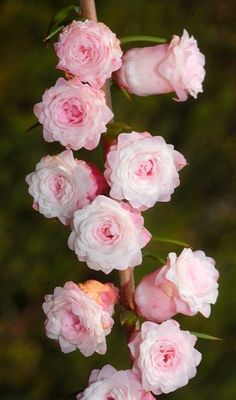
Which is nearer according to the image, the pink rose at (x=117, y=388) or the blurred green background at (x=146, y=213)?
the pink rose at (x=117, y=388)

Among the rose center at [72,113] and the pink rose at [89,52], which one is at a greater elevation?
the pink rose at [89,52]

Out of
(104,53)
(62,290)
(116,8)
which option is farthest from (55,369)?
(104,53)

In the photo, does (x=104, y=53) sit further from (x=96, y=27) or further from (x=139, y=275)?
(x=139, y=275)

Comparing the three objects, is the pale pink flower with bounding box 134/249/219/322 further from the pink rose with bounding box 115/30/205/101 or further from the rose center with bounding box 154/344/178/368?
the pink rose with bounding box 115/30/205/101

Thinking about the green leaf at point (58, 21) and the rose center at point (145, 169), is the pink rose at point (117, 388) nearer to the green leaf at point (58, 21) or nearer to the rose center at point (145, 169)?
the rose center at point (145, 169)

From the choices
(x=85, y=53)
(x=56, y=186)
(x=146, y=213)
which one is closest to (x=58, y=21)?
(x=85, y=53)

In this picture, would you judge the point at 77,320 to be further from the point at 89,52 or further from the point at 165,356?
the point at 89,52

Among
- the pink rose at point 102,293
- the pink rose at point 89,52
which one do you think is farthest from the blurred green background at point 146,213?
the pink rose at point 89,52

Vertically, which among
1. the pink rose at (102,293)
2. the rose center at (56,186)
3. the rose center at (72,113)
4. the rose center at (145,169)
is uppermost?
the rose center at (72,113)
